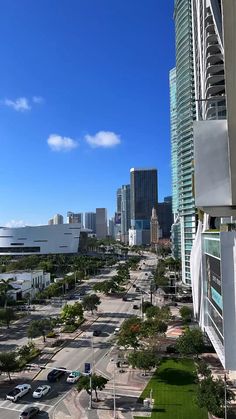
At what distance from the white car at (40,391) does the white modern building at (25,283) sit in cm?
4798

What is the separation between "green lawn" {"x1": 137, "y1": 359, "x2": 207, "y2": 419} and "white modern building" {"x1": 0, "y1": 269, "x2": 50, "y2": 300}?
4803cm

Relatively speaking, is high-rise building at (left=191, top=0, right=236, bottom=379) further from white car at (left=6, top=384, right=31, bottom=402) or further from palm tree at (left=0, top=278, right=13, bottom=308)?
palm tree at (left=0, top=278, right=13, bottom=308)

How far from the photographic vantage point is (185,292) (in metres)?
93.4

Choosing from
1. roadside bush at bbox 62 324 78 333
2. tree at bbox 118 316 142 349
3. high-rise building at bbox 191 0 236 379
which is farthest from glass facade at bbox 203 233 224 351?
roadside bush at bbox 62 324 78 333

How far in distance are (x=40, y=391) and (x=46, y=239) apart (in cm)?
16407

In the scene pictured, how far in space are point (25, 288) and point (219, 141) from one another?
83629mm

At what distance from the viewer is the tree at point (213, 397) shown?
96.3 feet

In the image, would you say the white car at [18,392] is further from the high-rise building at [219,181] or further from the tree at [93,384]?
the high-rise building at [219,181]

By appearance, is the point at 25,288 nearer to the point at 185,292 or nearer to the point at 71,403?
the point at 185,292

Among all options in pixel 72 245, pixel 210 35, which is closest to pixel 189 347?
pixel 210 35

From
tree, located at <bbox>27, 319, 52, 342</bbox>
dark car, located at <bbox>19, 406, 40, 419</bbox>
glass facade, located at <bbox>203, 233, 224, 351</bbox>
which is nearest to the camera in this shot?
dark car, located at <bbox>19, 406, 40, 419</bbox>

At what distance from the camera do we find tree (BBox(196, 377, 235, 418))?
1156 inches

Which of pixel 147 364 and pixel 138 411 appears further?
pixel 147 364

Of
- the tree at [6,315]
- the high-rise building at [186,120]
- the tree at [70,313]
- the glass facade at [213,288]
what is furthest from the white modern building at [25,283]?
the glass facade at [213,288]
